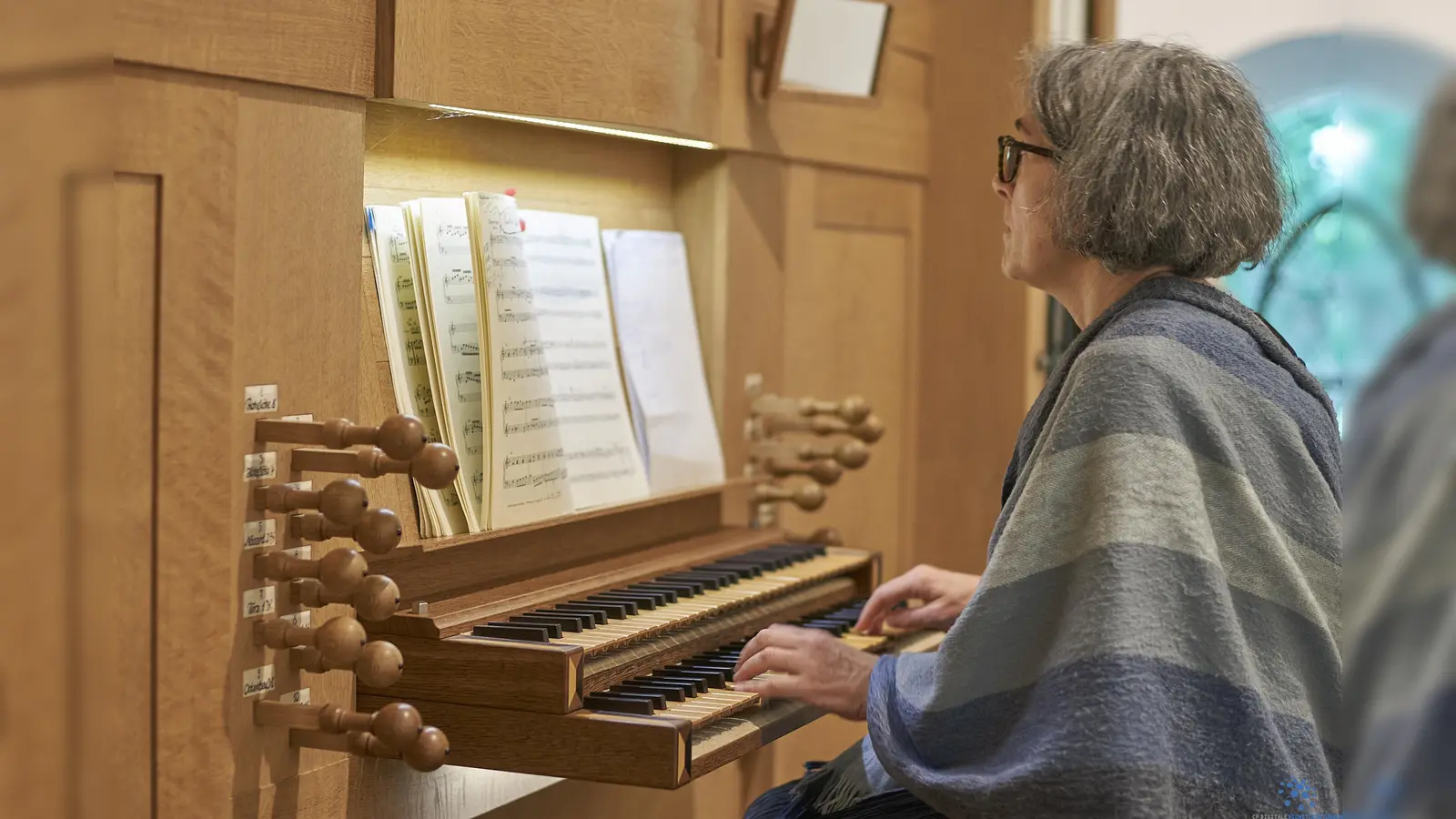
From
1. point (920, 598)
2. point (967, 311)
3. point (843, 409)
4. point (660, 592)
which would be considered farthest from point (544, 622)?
point (967, 311)

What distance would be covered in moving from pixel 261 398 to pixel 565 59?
0.74 m

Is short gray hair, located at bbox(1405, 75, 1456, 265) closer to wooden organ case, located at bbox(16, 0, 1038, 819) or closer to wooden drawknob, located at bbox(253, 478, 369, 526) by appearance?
wooden organ case, located at bbox(16, 0, 1038, 819)

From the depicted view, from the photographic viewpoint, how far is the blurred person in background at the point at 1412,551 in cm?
72

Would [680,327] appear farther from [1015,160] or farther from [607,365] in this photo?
[1015,160]

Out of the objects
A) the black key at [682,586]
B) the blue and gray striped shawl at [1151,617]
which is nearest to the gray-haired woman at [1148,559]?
the blue and gray striped shawl at [1151,617]

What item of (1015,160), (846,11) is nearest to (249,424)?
(1015,160)

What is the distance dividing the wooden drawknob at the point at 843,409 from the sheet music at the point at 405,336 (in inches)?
39.8

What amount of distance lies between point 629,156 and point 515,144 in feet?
1.15

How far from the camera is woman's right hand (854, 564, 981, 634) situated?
2.28 metres

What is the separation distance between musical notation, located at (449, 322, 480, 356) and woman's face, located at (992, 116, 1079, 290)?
73 cm

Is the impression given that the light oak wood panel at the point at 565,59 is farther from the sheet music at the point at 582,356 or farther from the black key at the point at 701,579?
the black key at the point at 701,579

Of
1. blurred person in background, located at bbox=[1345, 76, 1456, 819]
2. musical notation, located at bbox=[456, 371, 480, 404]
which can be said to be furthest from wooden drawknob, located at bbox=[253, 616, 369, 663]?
blurred person in background, located at bbox=[1345, 76, 1456, 819]

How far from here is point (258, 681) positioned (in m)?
1.64

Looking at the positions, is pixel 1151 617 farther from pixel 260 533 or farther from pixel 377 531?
pixel 260 533
